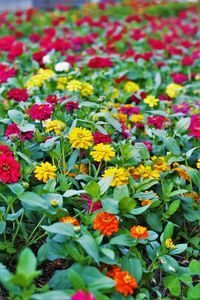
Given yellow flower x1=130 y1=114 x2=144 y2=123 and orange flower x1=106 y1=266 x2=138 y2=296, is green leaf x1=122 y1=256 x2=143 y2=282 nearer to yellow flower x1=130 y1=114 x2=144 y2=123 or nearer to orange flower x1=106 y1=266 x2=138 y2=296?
orange flower x1=106 y1=266 x2=138 y2=296

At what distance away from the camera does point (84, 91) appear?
8.84 feet

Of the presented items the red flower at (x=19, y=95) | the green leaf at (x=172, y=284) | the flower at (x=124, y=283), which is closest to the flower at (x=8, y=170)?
the flower at (x=124, y=283)

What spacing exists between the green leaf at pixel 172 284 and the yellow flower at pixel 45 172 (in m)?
0.50

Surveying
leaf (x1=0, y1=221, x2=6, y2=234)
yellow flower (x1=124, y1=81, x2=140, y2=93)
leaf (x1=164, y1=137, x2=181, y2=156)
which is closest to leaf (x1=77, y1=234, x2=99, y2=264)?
leaf (x1=0, y1=221, x2=6, y2=234)

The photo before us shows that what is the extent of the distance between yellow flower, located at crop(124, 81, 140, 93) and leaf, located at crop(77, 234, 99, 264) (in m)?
1.68

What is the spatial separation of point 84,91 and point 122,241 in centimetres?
121

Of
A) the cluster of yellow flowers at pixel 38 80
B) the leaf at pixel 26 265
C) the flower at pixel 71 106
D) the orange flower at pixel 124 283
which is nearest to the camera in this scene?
the leaf at pixel 26 265

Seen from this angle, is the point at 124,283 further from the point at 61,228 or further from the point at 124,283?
the point at 61,228

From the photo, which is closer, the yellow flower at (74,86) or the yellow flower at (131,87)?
the yellow flower at (74,86)

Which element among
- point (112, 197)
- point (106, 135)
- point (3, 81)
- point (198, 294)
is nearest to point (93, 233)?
point (112, 197)

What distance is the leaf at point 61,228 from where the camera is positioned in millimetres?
1530

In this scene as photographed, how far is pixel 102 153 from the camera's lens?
189 centimetres

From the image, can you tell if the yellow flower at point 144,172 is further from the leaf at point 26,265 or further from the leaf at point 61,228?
the leaf at point 26,265

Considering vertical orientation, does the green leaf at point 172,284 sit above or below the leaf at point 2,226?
below
